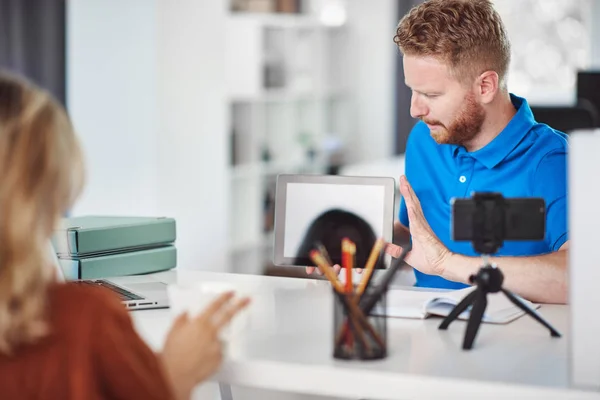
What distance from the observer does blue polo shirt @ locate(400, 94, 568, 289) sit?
7.09 ft

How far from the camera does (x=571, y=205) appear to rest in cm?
127

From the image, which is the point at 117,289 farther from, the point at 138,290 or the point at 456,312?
the point at 456,312

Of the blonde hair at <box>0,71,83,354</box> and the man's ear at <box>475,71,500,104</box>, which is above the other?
the man's ear at <box>475,71,500,104</box>

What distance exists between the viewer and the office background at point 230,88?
465 cm

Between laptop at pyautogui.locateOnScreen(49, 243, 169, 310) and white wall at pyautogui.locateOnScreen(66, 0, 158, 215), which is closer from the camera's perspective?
laptop at pyautogui.locateOnScreen(49, 243, 169, 310)

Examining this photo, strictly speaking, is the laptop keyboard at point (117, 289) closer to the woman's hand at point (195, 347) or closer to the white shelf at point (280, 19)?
the woman's hand at point (195, 347)

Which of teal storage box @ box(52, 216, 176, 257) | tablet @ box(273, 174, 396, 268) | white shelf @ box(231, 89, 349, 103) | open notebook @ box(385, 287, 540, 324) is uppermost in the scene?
white shelf @ box(231, 89, 349, 103)

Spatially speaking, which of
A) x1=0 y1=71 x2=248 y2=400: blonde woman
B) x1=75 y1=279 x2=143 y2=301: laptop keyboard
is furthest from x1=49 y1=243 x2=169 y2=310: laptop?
x1=0 y1=71 x2=248 y2=400: blonde woman

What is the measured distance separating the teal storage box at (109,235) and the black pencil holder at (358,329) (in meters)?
0.74

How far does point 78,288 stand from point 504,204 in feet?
2.05

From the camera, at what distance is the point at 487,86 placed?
2.25 metres

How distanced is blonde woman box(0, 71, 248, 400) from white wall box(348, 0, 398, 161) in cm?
624

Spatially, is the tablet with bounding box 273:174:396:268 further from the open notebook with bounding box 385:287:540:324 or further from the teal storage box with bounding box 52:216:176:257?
the teal storage box with bounding box 52:216:176:257

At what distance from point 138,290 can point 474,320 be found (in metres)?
0.69
